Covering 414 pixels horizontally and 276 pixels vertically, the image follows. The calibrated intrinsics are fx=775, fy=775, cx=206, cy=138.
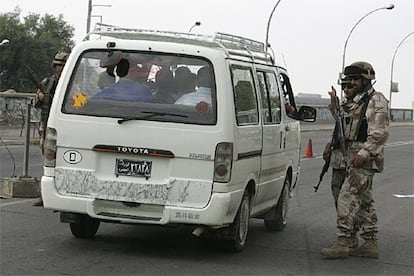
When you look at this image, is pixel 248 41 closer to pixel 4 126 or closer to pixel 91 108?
pixel 91 108

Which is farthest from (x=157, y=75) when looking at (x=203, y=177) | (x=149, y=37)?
(x=203, y=177)

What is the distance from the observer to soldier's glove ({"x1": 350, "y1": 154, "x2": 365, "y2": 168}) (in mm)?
7555

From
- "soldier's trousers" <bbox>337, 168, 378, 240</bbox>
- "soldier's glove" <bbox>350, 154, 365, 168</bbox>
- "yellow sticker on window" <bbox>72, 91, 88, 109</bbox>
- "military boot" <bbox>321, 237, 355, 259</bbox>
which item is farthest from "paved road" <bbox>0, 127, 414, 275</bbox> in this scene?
"yellow sticker on window" <bbox>72, 91, 88, 109</bbox>

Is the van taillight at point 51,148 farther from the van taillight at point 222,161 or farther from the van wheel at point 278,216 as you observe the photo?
the van wheel at point 278,216

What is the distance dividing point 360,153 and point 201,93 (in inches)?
68.4

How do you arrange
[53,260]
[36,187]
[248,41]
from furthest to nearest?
[36,187] < [248,41] < [53,260]

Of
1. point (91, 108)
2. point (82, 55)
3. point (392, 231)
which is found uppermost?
point (82, 55)

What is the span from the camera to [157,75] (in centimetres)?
715

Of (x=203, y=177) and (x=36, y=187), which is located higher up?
(x=203, y=177)

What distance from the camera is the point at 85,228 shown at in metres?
7.85

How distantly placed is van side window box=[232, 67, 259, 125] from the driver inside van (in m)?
0.82

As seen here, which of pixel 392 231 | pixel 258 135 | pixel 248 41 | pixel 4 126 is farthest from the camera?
pixel 4 126

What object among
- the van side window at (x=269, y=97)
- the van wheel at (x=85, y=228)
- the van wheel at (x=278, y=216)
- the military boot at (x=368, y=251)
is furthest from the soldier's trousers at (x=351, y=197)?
the van wheel at (x=85, y=228)

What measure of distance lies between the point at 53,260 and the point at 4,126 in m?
21.6
